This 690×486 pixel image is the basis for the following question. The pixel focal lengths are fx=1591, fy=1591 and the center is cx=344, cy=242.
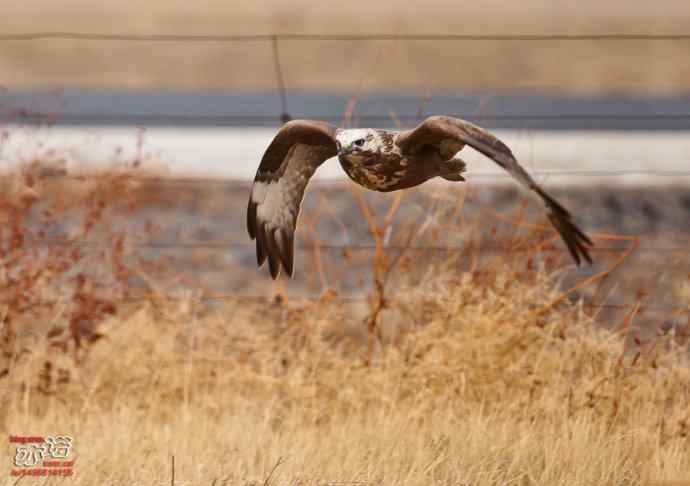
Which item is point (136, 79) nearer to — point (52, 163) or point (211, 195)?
point (211, 195)

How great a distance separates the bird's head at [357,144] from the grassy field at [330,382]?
Answer: 1.24 metres

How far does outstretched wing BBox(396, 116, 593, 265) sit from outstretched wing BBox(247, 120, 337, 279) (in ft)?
2.96

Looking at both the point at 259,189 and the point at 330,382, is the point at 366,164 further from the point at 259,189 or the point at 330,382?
the point at 330,382

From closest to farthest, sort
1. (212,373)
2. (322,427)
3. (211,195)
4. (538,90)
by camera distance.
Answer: (322,427), (212,373), (211,195), (538,90)

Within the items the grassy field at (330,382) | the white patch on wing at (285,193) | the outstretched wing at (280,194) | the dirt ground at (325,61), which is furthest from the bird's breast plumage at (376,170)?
A: the dirt ground at (325,61)

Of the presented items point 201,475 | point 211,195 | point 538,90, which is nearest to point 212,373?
point 201,475

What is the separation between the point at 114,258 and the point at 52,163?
0.61m

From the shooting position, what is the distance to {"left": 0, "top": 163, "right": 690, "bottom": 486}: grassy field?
21.6 feet

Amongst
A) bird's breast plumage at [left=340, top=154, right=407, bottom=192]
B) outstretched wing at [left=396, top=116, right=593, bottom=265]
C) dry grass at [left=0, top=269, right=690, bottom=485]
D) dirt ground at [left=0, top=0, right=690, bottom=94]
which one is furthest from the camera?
dirt ground at [left=0, top=0, right=690, bottom=94]

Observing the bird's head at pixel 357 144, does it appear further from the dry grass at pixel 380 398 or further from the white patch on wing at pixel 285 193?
the dry grass at pixel 380 398

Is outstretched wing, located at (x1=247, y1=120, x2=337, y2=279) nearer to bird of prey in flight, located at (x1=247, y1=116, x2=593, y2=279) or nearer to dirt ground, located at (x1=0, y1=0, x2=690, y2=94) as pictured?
bird of prey in flight, located at (x1=247, y1=116, x2=593, y2=279)

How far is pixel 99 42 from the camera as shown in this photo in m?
33.2

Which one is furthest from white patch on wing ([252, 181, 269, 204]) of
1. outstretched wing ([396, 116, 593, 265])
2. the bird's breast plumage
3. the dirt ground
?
the dirt ground

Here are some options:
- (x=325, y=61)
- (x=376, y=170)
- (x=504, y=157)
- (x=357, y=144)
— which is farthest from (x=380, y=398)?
(x=325, y=61)
